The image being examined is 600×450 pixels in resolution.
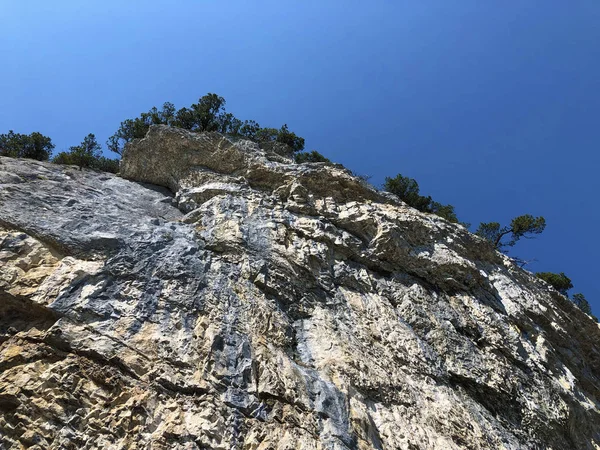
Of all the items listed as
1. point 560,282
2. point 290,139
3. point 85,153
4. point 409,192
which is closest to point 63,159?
point 85,153

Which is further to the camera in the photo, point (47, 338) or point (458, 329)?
point (458, 329)

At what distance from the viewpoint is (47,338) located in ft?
29.7

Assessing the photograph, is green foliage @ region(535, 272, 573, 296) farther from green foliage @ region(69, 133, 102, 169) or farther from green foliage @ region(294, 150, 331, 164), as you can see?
green foliage @ region(69, 133, 102, 169)

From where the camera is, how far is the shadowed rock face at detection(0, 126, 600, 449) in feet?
28.0

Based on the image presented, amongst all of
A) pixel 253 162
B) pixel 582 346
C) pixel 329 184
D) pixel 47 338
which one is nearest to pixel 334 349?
pixel 47 338

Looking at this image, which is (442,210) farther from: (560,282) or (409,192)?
(560,282)

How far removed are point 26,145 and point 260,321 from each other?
22087 millimetres

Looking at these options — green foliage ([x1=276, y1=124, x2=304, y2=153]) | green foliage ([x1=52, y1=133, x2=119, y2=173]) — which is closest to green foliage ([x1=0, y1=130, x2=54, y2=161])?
→ green foliage ([x1=52, y1=133, x2=119, y2=173])

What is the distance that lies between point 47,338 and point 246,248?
22.0 ft

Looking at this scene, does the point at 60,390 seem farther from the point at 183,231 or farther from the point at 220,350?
the point at 183,231

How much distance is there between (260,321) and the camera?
1148 centimetres

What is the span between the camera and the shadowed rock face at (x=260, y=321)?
8.54 metres

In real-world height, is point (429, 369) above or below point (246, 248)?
below

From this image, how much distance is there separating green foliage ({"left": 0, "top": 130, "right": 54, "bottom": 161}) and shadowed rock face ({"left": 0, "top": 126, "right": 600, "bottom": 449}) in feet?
26.7
